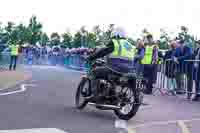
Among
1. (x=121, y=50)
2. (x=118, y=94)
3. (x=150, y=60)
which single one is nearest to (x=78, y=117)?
(x=118, y=94)

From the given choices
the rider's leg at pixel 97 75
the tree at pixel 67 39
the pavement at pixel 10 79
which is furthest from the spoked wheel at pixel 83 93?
the tree at pixel 67 39

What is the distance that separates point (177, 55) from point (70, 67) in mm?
17841

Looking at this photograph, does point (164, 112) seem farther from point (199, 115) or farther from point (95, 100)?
point (95, 100)

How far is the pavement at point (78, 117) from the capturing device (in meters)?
7.91

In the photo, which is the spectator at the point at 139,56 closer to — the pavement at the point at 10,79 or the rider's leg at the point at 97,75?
the pavement at the point at 10,79

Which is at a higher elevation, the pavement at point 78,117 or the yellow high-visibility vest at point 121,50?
the yellow high-visibility vest at point 121,50

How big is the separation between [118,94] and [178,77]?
Result: 5.37 m

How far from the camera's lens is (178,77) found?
14.3 meters

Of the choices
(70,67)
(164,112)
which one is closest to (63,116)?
(164,112)

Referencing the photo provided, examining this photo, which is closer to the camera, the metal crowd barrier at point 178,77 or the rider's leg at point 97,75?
the rider's leg at point 97,75

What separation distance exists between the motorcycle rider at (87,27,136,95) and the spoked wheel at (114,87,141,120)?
1.47ft

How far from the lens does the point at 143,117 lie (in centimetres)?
957

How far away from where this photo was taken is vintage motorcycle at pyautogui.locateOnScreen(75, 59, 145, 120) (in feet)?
29.7

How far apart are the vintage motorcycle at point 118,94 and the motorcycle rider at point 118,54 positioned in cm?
10
